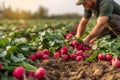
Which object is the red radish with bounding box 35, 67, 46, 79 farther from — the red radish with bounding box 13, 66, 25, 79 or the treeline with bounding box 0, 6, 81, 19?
the treeline with bounding box 0, 6, 81, 19

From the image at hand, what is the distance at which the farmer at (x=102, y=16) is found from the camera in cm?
756

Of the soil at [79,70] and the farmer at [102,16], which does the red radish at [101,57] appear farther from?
the farmer at [102,16]

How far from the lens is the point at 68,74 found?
17.4ft

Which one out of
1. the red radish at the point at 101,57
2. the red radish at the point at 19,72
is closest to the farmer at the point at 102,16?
the red radish at the point at 101,57

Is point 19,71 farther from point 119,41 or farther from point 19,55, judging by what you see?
point 119,41

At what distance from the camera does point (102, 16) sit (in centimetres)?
755

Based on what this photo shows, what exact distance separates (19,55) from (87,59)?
1.38m

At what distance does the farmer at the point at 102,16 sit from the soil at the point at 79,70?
1.48 metres

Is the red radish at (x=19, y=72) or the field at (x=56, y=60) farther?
the field at (x=56, y=60)

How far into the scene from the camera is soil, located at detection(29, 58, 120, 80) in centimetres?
512

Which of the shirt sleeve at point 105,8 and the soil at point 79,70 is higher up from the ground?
the shirt sleeve at point 105,8

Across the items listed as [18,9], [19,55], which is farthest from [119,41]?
[18,9]

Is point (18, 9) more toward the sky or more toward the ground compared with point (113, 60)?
more toward the ground

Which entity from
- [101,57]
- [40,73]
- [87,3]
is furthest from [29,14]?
[40,73]
